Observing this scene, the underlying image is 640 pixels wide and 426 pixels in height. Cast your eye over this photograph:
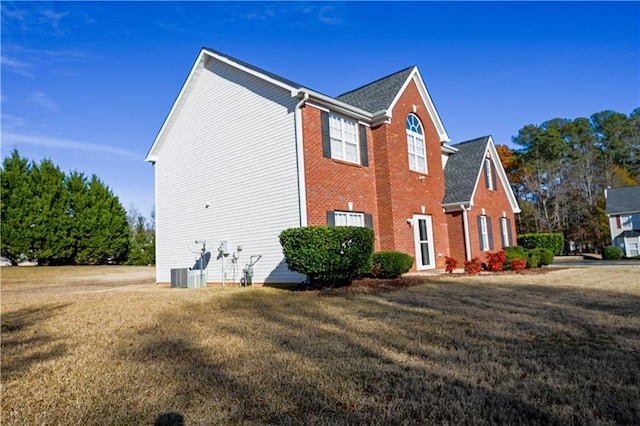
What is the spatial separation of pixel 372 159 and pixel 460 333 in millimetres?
10496

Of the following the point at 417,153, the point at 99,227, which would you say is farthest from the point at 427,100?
the point at 99,227

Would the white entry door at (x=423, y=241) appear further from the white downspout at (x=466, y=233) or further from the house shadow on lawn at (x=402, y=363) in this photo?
the house shadow on lawn at (x=402, y=363)

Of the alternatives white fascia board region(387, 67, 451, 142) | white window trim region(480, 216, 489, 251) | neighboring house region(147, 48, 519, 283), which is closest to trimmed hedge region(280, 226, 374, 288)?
neighboring house region(147, 48, 519, 283)

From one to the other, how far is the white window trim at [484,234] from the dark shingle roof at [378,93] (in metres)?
8.27

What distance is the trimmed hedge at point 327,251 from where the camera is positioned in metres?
10.1

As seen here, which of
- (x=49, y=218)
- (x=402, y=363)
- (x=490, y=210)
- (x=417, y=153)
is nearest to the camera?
(x=402, y=363)

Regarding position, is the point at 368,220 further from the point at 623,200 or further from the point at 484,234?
the point at 623,200

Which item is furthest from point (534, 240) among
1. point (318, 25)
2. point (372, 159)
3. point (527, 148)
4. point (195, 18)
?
point (527, 148)

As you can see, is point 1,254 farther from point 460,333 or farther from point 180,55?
point 460,333

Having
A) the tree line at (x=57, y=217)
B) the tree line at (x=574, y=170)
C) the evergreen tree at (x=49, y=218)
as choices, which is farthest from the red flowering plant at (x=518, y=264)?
the evergreen tree at (x=49, y=218)

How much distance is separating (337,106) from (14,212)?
26.1 meters

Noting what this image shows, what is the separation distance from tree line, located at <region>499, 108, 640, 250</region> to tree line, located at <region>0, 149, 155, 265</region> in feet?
140

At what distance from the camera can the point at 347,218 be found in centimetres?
1366

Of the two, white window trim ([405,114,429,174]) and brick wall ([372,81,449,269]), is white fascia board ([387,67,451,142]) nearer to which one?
brick wall ([372,81,449,269])
